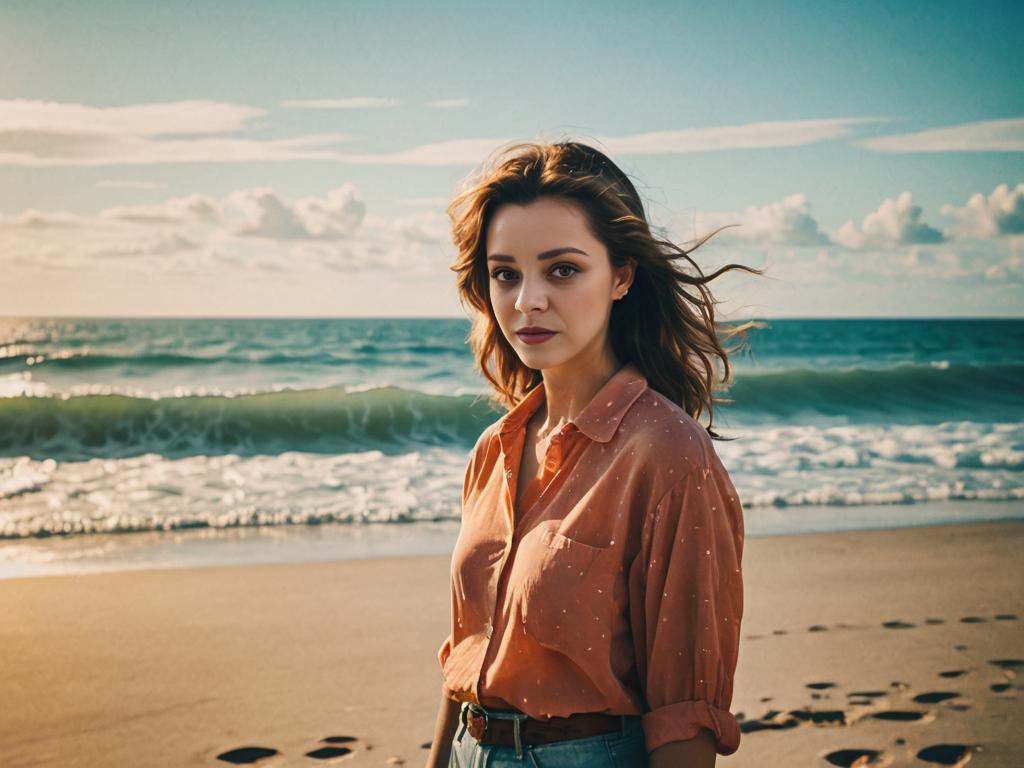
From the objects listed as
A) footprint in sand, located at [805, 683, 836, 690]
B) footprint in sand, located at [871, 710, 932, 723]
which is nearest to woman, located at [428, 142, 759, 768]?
footprint in sand, located at [871, 710, 932, 723]

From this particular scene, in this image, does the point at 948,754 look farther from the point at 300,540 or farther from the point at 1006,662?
the point at 300,540

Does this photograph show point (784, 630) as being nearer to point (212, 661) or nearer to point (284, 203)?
point (212, 661)

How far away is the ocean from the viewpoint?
9062mm

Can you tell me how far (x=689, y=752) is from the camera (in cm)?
168

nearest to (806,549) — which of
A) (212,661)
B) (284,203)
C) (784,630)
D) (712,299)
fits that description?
(784,630)

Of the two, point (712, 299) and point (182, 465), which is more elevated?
point (712, 299)

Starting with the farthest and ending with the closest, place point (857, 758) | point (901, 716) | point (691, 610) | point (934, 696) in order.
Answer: point (934, 696) < point (901, 716) < point (857, 758) < point (691, 610)

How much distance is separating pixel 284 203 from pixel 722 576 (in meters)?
42.4

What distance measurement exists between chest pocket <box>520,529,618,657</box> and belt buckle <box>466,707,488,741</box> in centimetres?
23

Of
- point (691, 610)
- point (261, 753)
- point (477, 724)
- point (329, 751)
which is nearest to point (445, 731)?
point (477, 724)

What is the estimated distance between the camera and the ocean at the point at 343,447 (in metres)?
9.06

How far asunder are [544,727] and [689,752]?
28cm

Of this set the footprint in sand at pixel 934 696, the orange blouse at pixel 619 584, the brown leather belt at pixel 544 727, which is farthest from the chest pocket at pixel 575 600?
the footprint in sand at pixel 934 696

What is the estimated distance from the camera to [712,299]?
7.36ft
